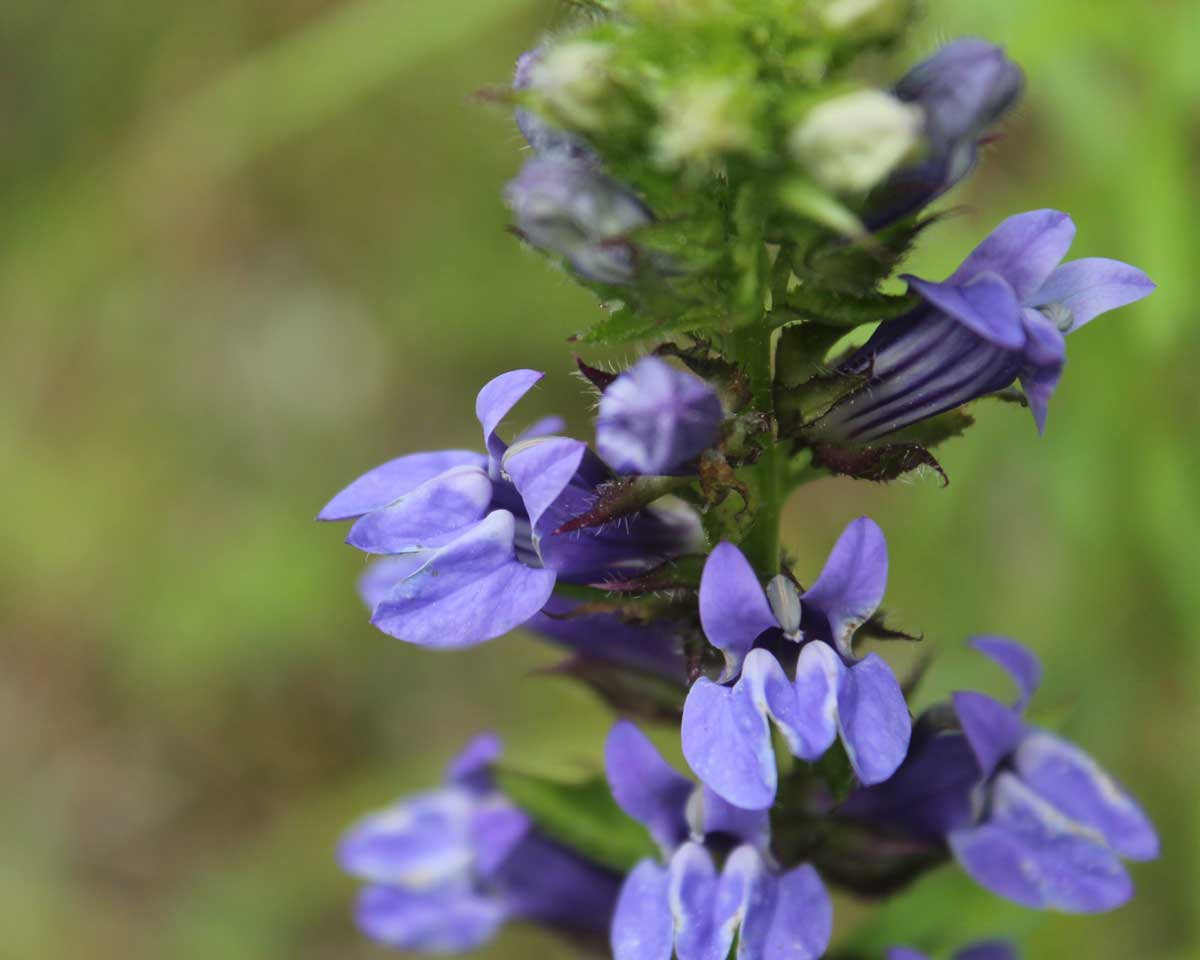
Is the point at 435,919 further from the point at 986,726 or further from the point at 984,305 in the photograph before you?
the point at 984,305

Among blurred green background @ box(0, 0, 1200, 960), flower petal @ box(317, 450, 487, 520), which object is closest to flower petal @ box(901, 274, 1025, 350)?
flower petal @ box(317, 450, 487, 520)

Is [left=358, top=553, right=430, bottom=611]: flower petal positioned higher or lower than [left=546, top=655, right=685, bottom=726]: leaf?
higher

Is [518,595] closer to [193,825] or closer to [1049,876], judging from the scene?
[1049,876]

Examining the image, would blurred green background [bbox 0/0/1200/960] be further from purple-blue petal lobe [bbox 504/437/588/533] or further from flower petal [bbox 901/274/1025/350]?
purple-blue petal lobe [bbox 504/437/588/533]

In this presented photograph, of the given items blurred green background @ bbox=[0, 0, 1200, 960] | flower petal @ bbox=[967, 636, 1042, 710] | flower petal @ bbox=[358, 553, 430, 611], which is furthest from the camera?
blurred green background @ bbox=[0, 0, 1200, 960]

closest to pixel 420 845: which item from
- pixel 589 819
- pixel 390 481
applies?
pixel 589 819

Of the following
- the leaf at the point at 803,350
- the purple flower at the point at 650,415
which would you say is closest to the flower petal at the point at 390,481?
the purple flower at the point at 650,415
